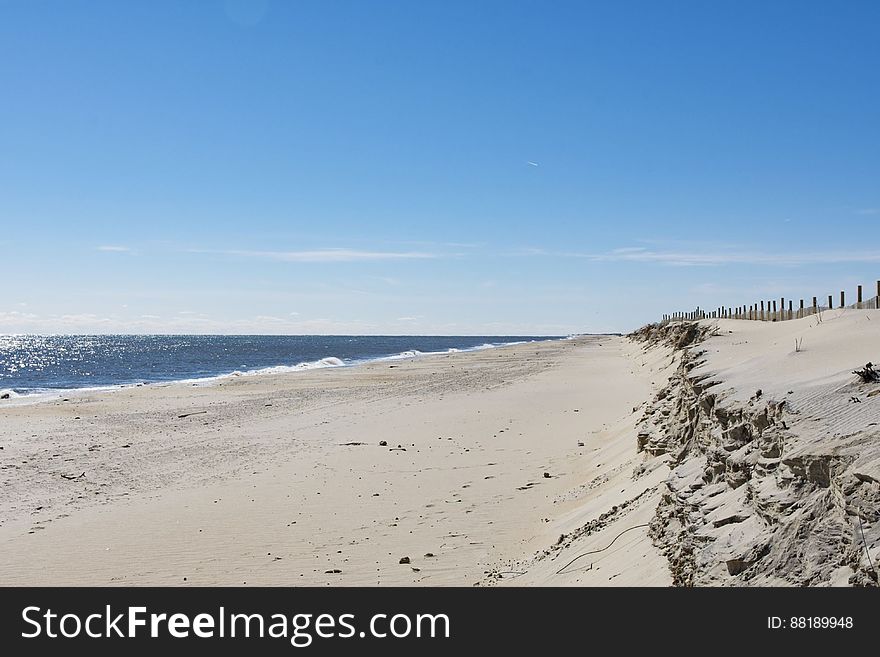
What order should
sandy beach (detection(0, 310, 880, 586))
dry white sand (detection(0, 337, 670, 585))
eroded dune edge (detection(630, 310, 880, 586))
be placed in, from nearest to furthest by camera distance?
eroded dune edge (detection(630, 310, 880, 586)) → sandy beach (detection(0, 310, 880, 586)) → dry white sand (detection(0, 337, 670, 585))

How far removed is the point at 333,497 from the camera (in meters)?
11.2

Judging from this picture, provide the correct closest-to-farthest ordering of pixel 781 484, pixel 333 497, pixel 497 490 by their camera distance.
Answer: pixel 781 484 → pixel 497 490 → pixel 333 497

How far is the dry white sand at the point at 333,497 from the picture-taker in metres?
7.64

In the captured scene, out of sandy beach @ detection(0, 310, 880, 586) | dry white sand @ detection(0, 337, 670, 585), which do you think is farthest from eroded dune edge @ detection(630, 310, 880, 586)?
dry white sand @ detection(0, 337, 670, 585)

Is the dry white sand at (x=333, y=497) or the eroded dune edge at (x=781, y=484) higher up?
the eroded dune edge at (x=781, y=484)

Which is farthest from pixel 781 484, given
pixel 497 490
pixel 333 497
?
pixel 333 497

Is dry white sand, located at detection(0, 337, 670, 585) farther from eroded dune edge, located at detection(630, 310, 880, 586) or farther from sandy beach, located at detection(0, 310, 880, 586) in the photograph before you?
eroded dune edge, located at detection(630, 310, 880, 586)

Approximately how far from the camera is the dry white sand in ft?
25.1

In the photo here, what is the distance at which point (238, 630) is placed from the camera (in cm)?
495

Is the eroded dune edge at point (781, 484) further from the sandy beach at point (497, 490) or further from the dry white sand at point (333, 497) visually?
the dry white sand at point (333, 497)

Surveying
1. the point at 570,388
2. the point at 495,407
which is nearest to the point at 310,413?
the point at 495,407

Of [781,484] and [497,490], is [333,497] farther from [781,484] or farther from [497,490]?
[781,484]

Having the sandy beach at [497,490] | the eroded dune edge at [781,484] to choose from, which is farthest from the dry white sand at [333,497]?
the eroded dune edge at [781,484]

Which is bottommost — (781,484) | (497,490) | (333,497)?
(333,497)
